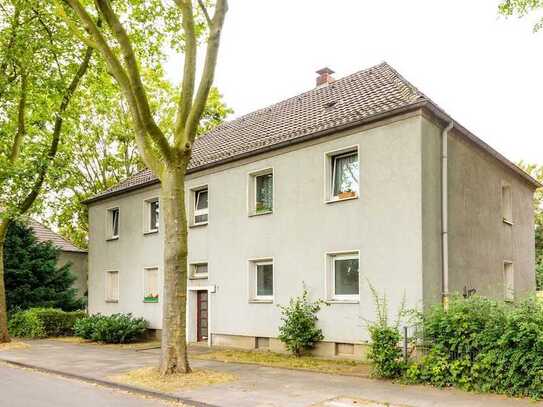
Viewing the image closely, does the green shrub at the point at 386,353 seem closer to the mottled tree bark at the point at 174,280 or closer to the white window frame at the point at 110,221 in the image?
the mottled tree bark at the point at 174,280

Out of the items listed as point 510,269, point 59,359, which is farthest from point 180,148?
point 510,269

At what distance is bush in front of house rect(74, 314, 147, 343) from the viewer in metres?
19.6

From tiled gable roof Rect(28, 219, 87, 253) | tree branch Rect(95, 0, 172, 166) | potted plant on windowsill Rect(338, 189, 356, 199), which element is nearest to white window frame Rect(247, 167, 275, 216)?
potted plant on windowsill Rect(338, 189, 356, 199)

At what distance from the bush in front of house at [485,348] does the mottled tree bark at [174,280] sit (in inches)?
181

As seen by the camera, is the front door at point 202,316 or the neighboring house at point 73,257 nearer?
the front door at point 202,316

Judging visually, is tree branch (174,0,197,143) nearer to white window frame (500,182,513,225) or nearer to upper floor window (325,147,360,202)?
upper floor window (325,147,360,202)

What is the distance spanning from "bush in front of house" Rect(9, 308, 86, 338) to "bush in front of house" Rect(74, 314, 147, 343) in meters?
1.87

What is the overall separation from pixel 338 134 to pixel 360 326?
5.00 meters

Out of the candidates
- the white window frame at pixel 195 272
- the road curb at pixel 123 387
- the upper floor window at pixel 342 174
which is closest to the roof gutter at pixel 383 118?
the upper floor window at pixel 342 174

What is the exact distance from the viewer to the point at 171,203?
38.2ft

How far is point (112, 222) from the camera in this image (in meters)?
24.0

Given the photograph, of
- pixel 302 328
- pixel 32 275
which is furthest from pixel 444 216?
pixel 32 275

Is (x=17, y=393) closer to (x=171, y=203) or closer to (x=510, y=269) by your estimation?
(x=171, y=203)

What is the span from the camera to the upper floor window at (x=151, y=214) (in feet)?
70.0
